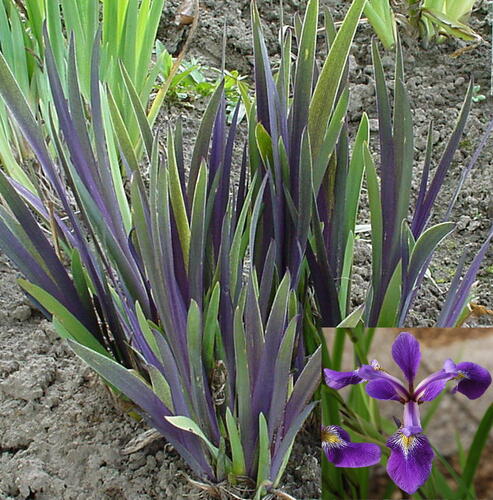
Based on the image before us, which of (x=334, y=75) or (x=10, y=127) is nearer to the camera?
(x=334, y=75)

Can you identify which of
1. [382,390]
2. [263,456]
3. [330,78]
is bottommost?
[263,456]

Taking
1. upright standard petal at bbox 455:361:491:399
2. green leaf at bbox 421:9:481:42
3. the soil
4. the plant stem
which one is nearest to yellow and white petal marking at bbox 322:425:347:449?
upright standard petal at bbox 455:361:491:399

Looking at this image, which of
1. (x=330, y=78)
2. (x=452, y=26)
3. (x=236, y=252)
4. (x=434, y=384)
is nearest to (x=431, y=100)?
(x=452, y=26)

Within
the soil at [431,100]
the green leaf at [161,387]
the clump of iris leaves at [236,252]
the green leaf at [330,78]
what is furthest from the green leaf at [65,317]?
the soil at [431,100]

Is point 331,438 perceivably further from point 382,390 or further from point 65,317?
point 65,317

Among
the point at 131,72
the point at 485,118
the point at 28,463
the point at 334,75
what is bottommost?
the point at 28,463

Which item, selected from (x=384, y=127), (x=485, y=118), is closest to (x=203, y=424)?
(x=384, y=127)

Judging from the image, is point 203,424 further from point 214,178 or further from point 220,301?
point 214,178

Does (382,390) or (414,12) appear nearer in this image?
(382,390)
